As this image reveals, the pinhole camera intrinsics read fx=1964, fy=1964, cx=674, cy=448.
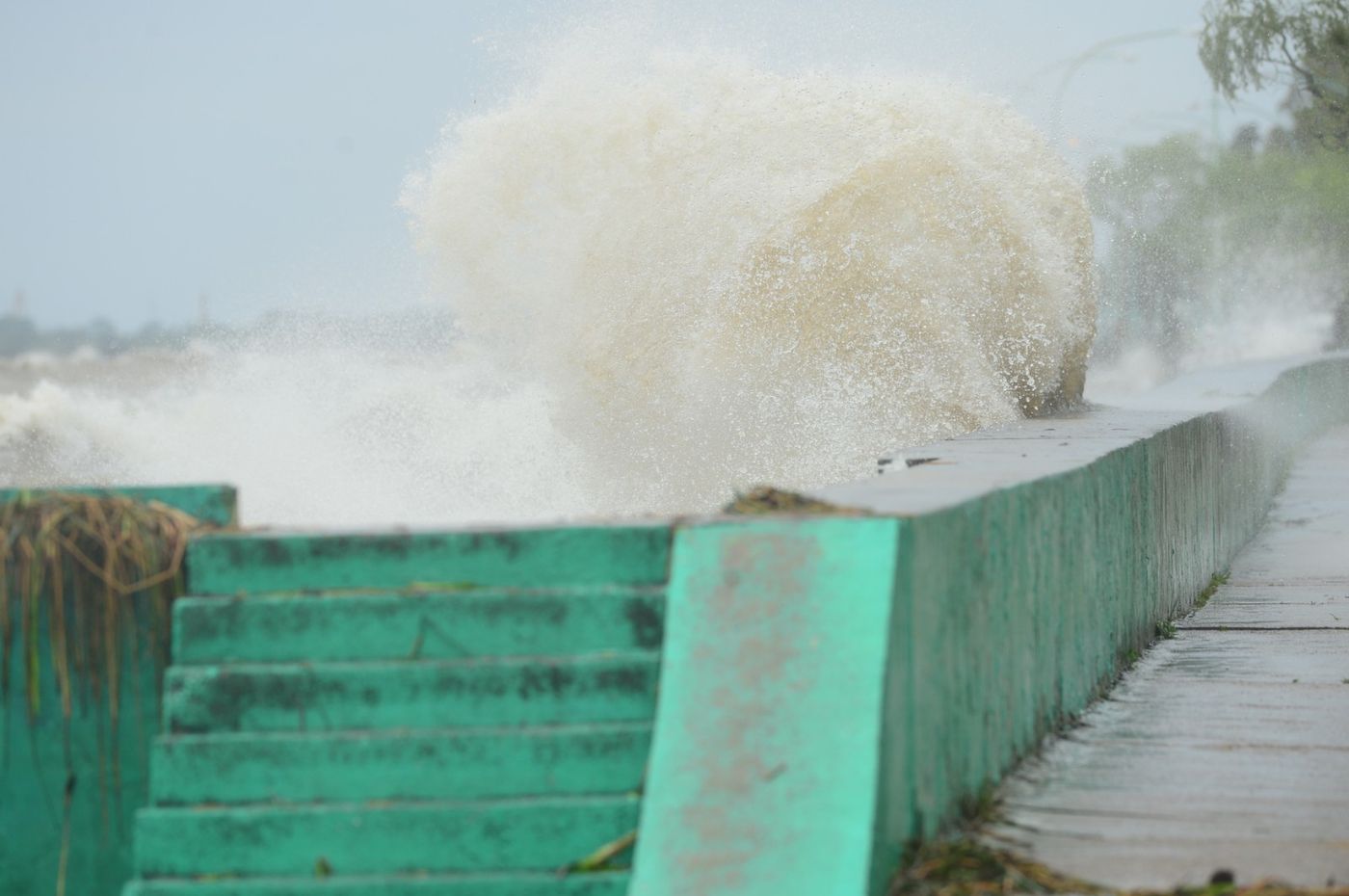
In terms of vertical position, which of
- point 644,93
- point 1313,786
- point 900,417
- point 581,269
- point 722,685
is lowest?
point 1313,786

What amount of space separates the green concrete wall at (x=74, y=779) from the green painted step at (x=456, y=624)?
34 centimetres

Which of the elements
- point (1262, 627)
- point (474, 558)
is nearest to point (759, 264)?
point (1262, 627)

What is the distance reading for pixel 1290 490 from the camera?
57.4 feet

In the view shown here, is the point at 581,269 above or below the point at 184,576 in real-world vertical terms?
above

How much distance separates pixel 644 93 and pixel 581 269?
1.37 m

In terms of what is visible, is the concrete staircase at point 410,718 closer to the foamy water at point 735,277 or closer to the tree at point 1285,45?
the foamy water at point 735,277

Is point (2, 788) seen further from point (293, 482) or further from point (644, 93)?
point (293, 482)

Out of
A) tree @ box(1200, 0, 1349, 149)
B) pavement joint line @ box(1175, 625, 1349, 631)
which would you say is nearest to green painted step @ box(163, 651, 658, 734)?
pavement joint line @ box(1175, 625, 1349, 631)

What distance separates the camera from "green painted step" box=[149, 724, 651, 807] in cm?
369

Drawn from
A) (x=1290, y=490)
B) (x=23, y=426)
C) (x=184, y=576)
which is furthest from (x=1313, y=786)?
(x=23, y=426)

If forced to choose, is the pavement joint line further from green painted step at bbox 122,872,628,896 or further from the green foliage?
the green foliage

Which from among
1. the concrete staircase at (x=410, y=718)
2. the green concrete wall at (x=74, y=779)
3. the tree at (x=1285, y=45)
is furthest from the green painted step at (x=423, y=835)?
the tree at (x=1285, y=45)

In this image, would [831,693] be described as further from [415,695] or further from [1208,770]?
[1208,770]

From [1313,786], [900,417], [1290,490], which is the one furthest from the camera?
[1290,490]
